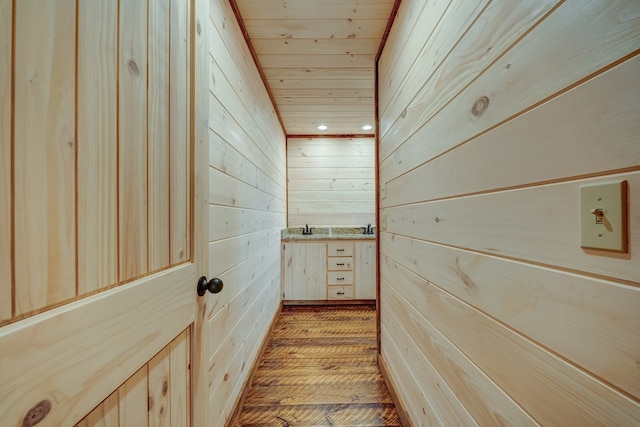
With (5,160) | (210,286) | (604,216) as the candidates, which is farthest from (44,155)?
(604,216)

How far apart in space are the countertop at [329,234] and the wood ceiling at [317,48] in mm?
1502

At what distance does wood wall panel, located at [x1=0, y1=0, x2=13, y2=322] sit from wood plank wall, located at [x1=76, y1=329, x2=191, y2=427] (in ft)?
0.82

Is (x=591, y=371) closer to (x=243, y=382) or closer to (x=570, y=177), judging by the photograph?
(x=570, y=177)

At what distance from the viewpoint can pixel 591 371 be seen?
0.44m

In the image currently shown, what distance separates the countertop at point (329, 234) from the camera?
3443 millimetres

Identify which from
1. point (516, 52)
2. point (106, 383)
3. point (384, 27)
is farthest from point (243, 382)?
point (384, 27)

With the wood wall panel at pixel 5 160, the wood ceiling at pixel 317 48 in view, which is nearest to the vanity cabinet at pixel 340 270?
the wood ceiling at pixel 317 48

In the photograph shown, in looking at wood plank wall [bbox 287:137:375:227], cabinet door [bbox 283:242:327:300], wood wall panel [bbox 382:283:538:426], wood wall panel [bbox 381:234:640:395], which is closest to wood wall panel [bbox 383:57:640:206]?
wood wall panel [bbox 381:234:640:395]

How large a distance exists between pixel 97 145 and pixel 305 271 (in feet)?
10.3

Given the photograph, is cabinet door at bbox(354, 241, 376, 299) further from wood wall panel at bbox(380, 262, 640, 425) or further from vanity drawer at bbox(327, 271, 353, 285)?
wood wall panel at bbox(380, 262, 640, 425)

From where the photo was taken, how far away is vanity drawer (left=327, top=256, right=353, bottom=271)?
3.48 meters

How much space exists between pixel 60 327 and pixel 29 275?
85 mm

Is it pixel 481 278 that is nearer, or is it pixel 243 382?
pixel 481 278

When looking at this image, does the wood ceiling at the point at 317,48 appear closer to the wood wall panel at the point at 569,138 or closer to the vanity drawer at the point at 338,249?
the wood wall panel at the point at 569,138
